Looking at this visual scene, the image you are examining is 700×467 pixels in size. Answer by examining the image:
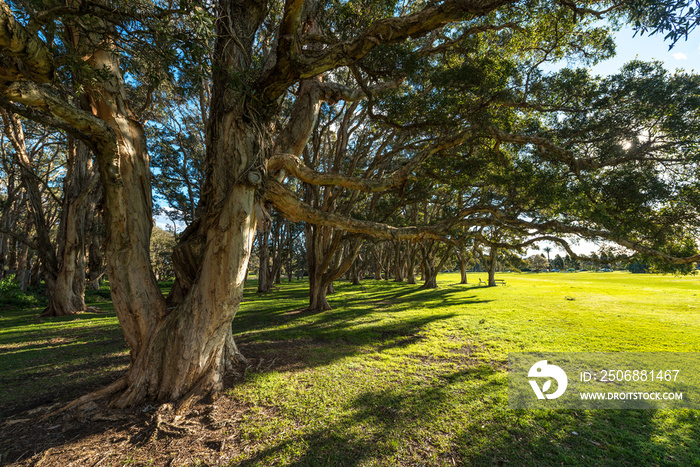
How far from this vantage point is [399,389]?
421cm

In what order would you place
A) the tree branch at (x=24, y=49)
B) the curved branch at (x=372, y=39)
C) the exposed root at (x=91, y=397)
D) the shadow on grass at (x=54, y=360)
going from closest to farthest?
the tree branch at (x=24, y=49)
the curved branch at (x=372, y=39)
the exposed root at (x=91, y=397)
the shadow on grass at (x=54, y=360)

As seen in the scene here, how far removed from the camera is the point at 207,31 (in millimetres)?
2705

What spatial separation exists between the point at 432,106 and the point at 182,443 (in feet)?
25.4

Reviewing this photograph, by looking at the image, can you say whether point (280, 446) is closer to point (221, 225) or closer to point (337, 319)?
point (221, 225)

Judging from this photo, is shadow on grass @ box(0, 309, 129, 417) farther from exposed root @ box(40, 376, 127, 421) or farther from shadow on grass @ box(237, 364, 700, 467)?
shadow on grass @ box(237, 364, 700, 467)

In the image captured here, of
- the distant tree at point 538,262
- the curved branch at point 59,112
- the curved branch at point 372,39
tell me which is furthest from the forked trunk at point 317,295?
the distant tree at point 538,262

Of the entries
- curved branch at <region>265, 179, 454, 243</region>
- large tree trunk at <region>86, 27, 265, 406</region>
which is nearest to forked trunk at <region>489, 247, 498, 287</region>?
curved branch at <region>265, 179, 454, 243</region>

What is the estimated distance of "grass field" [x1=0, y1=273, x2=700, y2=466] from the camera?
2836mm

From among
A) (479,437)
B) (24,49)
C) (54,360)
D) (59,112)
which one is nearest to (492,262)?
(479,437)

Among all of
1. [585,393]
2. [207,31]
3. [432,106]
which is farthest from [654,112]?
[207,31]

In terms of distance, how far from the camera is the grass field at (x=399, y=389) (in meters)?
2.84

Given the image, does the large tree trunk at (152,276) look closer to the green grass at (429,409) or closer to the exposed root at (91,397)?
the exposed root at (91,397)

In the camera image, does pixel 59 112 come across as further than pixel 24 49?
Yes

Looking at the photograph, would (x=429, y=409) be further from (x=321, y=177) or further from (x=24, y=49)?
(x=24, y=49)
